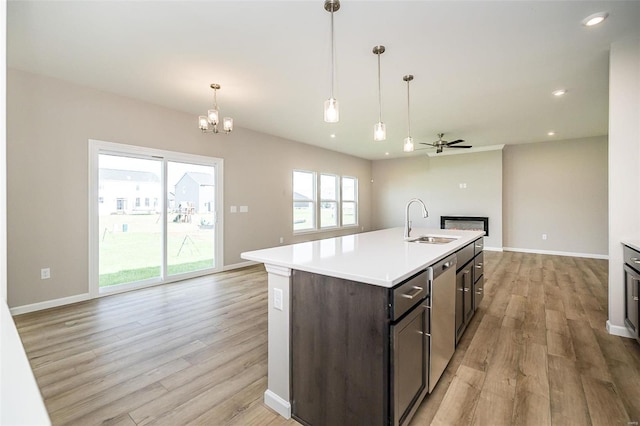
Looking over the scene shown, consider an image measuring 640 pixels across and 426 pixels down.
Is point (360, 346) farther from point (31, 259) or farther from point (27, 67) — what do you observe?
point (27, 67)

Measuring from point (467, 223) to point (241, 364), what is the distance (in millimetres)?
6969

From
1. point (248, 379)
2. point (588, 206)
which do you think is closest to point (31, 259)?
point (248, 379)

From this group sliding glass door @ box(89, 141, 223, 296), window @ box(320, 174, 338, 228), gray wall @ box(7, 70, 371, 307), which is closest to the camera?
gray wall @ box(7, 70, 371, 307)

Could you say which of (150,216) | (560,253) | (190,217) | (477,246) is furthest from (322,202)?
(560,253)

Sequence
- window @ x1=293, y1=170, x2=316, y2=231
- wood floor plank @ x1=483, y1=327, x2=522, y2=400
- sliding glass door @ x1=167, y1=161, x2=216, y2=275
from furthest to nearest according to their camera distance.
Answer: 1. window @ x1=293, y1=170, x2=316, y2=231
2. sliding glass door @ x1=167, y1=161, x2=216, y2=275
3. wood floor plank @ x1=483, y1=327, x2=522, y2=400

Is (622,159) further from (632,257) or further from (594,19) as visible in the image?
(594,19)

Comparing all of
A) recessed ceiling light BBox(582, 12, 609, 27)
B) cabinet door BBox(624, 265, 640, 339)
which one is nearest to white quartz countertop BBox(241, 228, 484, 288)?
cabinet door BBox(624, 265, 640, 339)

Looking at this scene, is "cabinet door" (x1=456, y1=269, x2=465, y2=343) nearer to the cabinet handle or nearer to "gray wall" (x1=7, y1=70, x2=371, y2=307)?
the cabinet handle

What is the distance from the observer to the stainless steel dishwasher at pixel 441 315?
5.63 ft

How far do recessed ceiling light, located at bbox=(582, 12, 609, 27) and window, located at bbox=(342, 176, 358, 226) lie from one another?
20.1 ft

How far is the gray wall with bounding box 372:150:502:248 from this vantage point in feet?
22.9

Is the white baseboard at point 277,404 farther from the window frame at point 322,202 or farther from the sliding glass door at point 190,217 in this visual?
the window frame at point 322,202

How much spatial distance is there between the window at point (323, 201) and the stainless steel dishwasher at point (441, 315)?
4721mm

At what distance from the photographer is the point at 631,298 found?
2348 millimetres
